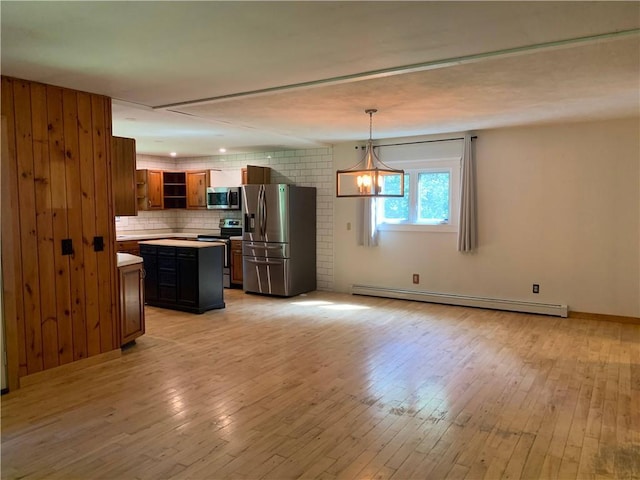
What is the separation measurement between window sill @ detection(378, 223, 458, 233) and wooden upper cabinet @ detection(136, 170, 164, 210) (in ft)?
14.1

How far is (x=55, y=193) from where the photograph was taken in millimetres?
3688

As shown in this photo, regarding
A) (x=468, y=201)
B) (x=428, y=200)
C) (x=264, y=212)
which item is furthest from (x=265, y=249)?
(x=468, y=201)

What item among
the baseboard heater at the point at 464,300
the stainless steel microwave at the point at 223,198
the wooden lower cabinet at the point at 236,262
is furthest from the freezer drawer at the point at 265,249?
the baseboard heater at the point at 464,300

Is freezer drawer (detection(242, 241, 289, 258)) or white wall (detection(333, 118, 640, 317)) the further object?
freezer drawer (detection(242, 241, 289, 258))

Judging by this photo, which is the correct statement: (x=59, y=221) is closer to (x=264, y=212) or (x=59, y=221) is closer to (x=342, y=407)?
(x=342, y=407)

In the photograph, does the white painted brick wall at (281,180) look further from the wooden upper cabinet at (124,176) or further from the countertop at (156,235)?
the wooden upper cabinet at (124,176)

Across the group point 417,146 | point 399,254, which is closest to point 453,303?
point 399,254

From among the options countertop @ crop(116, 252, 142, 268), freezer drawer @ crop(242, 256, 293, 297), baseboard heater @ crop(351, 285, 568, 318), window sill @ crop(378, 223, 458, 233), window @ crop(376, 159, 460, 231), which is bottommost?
baseboard heater @ crop(351, 285, 568, 318)

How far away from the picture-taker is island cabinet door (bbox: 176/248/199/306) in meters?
5.78

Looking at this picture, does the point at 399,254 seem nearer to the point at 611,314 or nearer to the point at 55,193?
the point at 611,314

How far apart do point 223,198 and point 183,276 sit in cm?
251

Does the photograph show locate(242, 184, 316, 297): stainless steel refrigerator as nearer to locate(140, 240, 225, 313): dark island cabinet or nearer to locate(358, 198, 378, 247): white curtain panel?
locate(358, 198, 378, 247): white curtain panel

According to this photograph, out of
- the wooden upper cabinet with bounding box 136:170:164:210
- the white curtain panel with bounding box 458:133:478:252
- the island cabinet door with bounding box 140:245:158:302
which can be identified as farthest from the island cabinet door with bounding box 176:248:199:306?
the white curtain panel with bounding box 458:133:478:252

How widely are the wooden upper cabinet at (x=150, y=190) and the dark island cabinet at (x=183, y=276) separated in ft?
7.49
